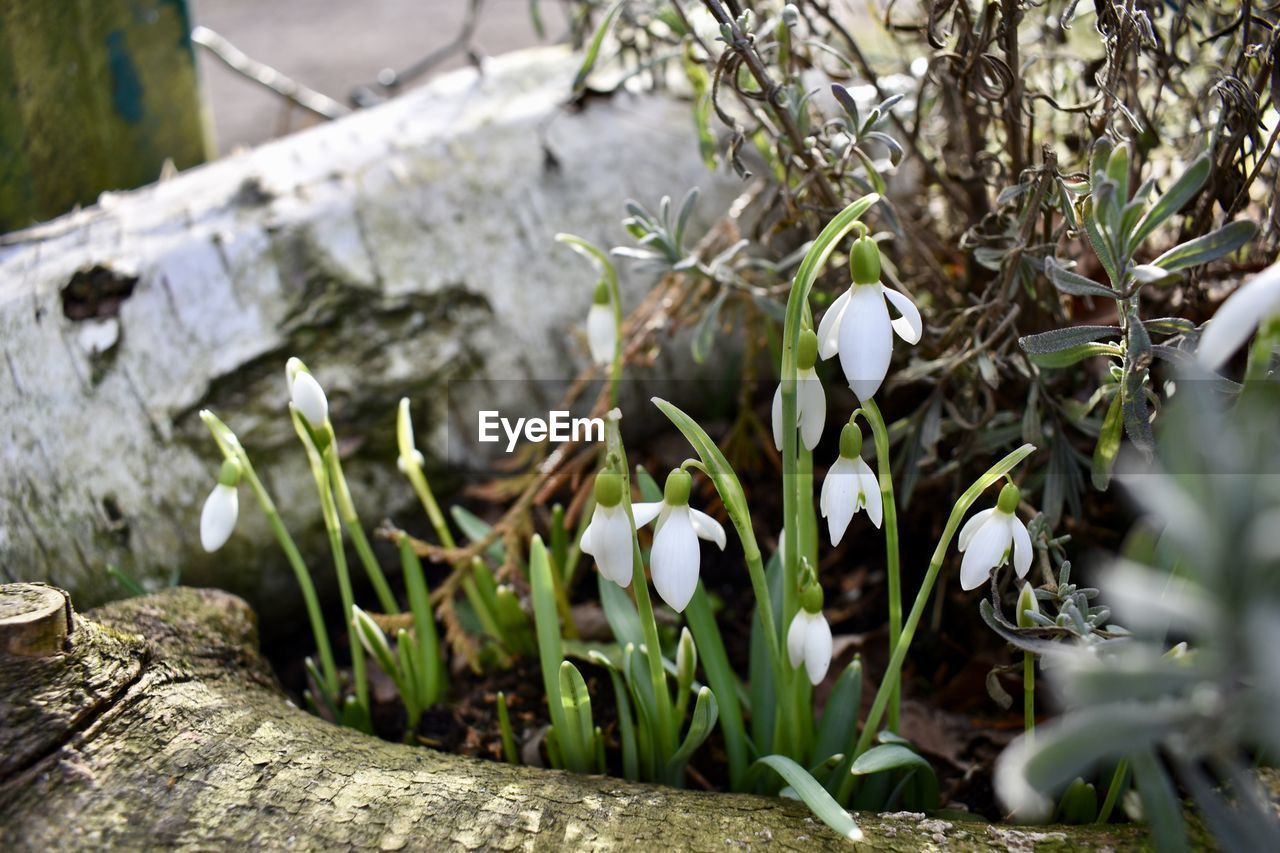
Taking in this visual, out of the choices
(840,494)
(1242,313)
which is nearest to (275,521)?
(840,494)

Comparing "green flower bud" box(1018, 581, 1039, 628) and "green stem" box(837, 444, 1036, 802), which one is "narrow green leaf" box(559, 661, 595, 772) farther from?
"green flower bud" box(1018, 581, 1039, 628)

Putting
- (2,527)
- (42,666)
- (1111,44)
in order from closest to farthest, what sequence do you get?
(42,666)
(1111,44)
(2,527)

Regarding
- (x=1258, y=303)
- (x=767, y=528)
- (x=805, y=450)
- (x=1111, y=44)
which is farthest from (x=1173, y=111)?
(x=1258, y=303)

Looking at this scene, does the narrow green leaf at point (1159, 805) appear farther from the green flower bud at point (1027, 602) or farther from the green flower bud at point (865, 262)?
the green flower bud at point (865, 262)

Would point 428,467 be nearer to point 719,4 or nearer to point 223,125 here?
point 719,4

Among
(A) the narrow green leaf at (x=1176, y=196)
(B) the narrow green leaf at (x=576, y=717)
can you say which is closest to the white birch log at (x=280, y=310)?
(B) the narrow green leaf at (x=576, y=717)

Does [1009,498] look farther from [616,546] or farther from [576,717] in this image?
[576,717]

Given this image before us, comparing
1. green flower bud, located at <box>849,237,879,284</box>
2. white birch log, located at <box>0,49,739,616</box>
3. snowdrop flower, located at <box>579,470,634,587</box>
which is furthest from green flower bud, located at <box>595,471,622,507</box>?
white birch log, located at <box>0,49,739,616</box>
